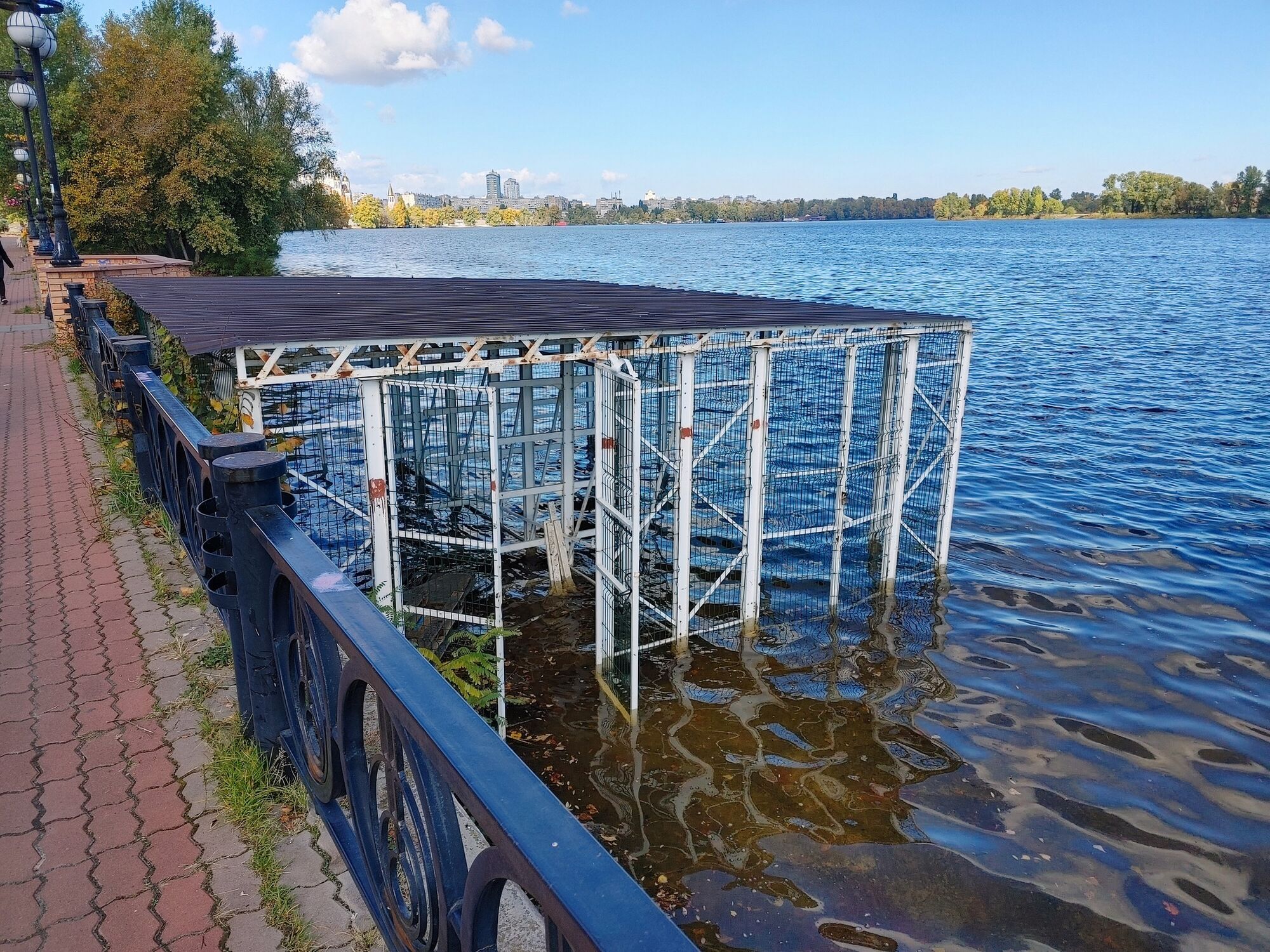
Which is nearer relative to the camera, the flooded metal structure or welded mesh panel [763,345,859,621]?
the flooded metal structure

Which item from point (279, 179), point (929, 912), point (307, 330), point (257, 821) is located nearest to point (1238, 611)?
point (929, 912)

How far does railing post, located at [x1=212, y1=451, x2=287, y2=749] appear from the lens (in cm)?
298

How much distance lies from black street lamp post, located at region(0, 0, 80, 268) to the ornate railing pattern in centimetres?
1322

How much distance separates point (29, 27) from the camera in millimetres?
13703

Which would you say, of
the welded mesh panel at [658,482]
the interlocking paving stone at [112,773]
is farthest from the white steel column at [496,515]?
the interlocking paving stone at [112,773]

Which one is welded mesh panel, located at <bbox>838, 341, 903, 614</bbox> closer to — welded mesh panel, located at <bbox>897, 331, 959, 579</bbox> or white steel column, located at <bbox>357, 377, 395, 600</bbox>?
welded mesh panel, located at <bbox>897, 331, 959, 579</bbox>

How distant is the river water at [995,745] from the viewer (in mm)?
7801

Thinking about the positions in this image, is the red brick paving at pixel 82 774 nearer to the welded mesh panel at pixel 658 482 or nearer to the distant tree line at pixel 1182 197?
the welded mesh panel at pixel 658 482

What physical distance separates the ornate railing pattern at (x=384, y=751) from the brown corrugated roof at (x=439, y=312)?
477 cm

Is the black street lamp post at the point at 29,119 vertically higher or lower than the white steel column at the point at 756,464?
higher

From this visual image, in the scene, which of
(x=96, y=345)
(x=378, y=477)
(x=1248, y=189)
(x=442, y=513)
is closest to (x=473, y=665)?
(x=378, y=477)

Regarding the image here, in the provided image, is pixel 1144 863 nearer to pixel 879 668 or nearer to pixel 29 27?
pixel 879 668

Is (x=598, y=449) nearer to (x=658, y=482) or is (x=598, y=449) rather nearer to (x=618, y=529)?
(x=618, y=529)

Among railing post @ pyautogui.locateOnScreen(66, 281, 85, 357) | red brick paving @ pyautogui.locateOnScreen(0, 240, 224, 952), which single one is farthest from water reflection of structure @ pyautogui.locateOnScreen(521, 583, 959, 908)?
railing post @ pyautogui.locateOnScreen(66, 281, 85, 357)
